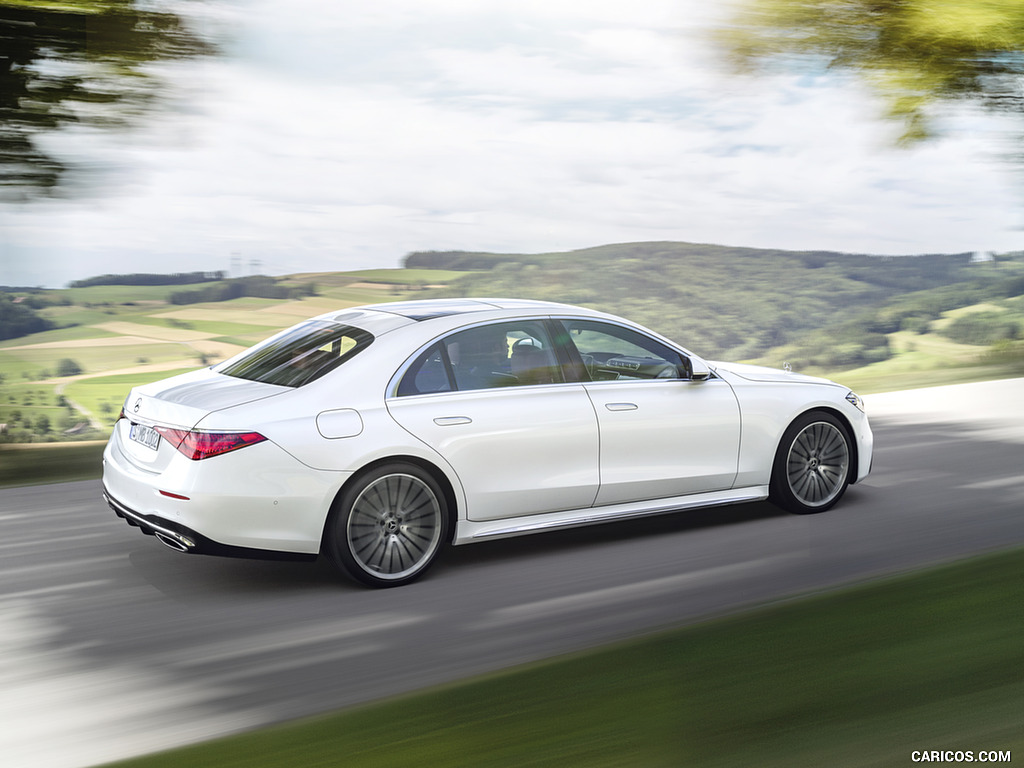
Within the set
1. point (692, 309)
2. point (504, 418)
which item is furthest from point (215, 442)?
point (692, 309)

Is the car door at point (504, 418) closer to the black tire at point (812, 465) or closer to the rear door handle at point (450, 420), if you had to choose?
the rear door handle at point (450, 420)

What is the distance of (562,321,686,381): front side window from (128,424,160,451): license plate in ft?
8.28

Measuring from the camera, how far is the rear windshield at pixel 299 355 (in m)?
5.96

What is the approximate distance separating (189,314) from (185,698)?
23.2 metres

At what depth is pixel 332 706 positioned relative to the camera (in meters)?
4.27

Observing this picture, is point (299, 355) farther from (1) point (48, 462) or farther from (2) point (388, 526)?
(1) point (48, 462)

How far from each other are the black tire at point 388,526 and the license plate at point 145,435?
3.41 ft

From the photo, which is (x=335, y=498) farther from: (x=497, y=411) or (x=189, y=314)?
(x=189, y=314)

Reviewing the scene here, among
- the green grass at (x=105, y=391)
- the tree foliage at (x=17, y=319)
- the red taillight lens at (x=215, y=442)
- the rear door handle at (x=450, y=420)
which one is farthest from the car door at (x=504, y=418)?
the tree foliage at (x=17, y=319)

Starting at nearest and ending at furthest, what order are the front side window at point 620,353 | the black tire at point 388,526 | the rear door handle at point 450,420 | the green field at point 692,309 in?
the black tire at point 388,526, the rear door handle at point 450,420, the front side window at point 620,353, the green field at point 692,309

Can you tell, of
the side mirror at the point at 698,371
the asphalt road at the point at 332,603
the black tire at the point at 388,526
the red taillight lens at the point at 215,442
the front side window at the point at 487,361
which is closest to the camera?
the asphalt road at the point at 332,603

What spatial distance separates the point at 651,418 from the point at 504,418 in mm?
1052

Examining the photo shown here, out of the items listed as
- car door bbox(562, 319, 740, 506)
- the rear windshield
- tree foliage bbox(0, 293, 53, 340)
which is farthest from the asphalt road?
tree foliage bbox(0, 293, 53, 340)

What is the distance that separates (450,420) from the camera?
597cm
